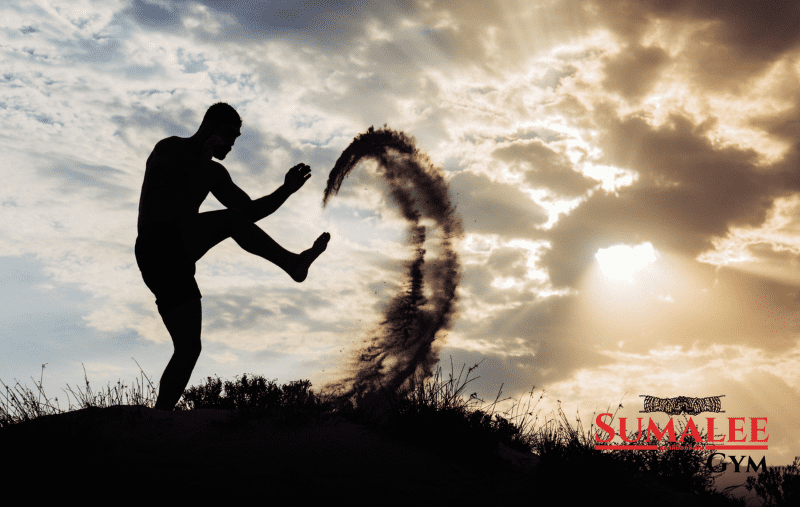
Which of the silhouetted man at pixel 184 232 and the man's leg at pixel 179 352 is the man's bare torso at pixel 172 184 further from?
the man's leg at pixel 179 352

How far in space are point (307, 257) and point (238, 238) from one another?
83cm

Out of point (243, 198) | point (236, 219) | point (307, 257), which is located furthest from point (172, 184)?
point (307, 257)

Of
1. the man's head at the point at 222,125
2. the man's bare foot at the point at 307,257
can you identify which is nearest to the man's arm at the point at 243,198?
the man's head at the point at 222,125

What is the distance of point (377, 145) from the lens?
1040 centimetres

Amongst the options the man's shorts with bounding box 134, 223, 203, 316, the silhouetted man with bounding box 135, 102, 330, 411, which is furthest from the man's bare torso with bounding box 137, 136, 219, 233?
the man's shorts with bounding box 134, 223, 203, 316

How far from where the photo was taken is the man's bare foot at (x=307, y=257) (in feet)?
20.1

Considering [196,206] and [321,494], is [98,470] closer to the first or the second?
[321,494]

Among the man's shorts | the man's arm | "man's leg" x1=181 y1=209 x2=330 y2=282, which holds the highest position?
the man's arm

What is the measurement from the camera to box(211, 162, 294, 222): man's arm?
6.16m

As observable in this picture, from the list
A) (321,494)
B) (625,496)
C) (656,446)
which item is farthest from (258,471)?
(656,446)

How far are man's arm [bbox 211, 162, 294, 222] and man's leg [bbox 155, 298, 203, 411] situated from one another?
1344 mm

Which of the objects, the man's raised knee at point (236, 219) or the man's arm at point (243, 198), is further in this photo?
the man's arm at point (243, 198)

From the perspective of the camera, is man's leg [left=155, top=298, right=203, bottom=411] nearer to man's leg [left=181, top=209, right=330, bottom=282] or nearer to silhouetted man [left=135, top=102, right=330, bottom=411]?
silhouetted man [left=135, top=102, right=330, bottom=411]

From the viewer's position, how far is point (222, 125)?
6.00 meters
